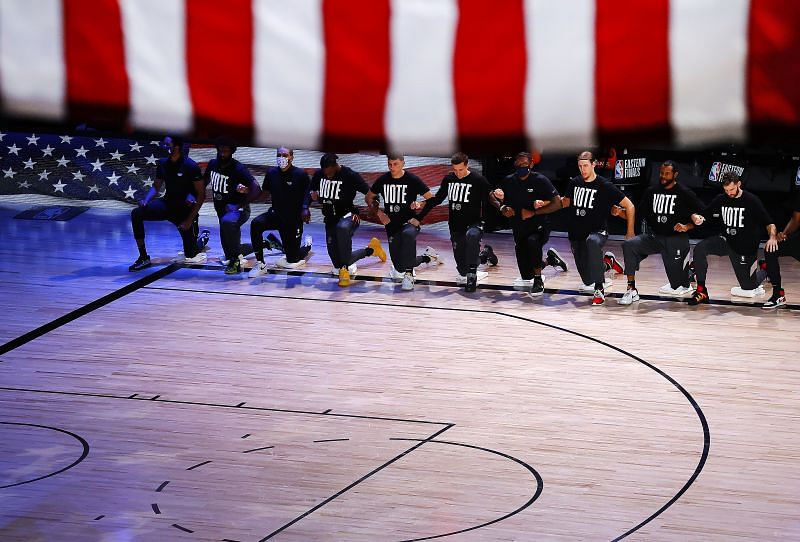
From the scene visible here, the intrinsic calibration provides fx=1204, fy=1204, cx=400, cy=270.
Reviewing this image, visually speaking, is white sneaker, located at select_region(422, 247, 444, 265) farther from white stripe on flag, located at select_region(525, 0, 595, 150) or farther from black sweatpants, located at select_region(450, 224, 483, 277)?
white stripe on flag, located at select_region(525, 0, 595, 150)

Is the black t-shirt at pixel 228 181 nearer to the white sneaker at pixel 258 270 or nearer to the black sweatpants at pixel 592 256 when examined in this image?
the white sneaker at pixel 258 270

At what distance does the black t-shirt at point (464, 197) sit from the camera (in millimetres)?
14242

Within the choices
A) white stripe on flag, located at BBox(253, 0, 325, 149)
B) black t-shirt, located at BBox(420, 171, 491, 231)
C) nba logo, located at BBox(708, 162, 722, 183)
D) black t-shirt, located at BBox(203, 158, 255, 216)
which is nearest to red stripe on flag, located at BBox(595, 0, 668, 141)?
white stripe on flag, located at BBox(253, 0, 325, 149)

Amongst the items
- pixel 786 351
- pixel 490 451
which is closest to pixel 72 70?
pixel 490 451

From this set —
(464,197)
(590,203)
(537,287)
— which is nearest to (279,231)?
(464,197)

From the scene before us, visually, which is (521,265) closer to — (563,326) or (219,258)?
(563,326)

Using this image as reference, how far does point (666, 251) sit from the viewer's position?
46.0ft

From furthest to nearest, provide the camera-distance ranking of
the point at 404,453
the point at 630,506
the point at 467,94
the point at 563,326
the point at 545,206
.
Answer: the point at 545,206 < the point at 563,326 < the point at 404,453 < the point at 630,506 < the point at 467,94

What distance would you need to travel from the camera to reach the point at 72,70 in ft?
8.46

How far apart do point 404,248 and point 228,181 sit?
2470 mm

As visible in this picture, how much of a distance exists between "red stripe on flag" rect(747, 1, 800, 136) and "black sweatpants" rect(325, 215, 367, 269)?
40.2 ft

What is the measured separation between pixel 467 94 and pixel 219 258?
13721 millimetres

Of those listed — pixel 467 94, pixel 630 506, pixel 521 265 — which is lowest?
pixel 630 506

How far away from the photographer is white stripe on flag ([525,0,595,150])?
7.97ft
